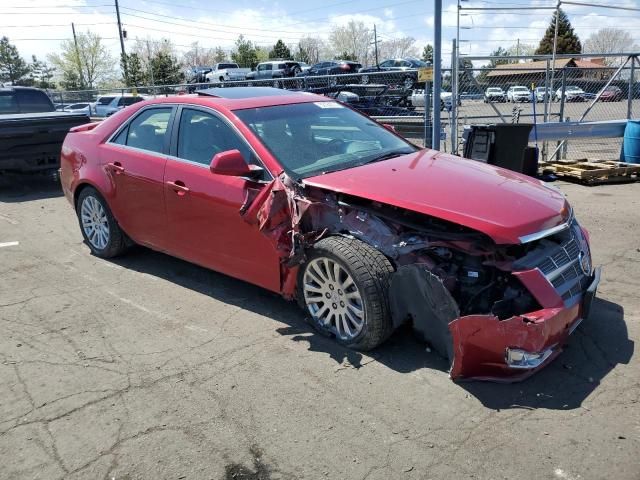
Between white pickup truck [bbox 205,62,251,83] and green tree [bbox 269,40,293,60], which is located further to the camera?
green tree [bbox 269,40,293,60]

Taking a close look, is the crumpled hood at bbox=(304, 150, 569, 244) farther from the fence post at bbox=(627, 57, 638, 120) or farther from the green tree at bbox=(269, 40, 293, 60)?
the green tree at bbox=(269, 40, 293, 60)

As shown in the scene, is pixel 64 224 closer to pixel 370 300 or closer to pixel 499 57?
pixel 370 300

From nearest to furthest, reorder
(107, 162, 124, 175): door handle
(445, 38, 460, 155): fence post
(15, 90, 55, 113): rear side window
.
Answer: (107, 162, 124, 175): door handle, (445, 38, 460, 155): fence post, (15, 90, 55, 113): rear side window

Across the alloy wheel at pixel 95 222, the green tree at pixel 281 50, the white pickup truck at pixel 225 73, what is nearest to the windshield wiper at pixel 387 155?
the alloy wheel at pixel 95 222

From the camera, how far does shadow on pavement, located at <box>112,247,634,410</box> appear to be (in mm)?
3264

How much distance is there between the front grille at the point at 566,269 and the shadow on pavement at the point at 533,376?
0.48 m

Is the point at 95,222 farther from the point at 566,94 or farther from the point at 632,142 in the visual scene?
the point at 566,94

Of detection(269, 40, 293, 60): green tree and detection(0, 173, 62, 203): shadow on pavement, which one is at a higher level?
detection(269, 40, 293, 60): green tree

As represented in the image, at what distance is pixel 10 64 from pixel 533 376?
86.8 metres

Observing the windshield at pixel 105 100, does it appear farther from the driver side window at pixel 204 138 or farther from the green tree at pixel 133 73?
the green tree at pixel 133 73

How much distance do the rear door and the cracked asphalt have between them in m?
0.65

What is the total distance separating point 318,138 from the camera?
181 inches

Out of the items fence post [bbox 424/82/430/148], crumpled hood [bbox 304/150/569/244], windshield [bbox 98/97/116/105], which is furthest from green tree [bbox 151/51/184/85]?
crumpled hood [bbox 304/150/569/244]

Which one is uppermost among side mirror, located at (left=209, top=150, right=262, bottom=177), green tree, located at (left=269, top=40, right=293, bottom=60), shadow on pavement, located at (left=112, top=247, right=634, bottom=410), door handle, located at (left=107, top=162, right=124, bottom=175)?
green tree, located at (left=269, top=40, right=293, bottom=60)
